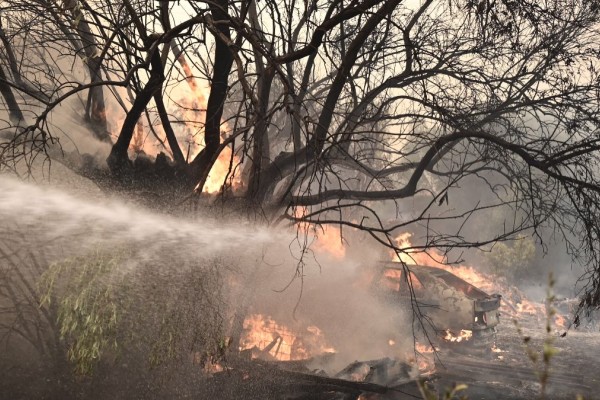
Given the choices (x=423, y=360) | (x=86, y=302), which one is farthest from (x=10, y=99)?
(x=423, y=360)

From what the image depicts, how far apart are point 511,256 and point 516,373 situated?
16174 mm

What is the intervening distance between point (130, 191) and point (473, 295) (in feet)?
30.5

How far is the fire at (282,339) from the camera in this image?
35.2 ft

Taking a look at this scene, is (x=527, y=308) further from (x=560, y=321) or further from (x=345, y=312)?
(x=345, y=312)

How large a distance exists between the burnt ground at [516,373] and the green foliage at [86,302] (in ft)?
13.6

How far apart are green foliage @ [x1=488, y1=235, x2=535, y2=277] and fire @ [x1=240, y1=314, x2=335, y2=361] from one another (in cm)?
1644

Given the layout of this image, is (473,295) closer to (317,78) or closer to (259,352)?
(259,352)

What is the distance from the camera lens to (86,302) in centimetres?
529

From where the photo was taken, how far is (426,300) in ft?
40.1

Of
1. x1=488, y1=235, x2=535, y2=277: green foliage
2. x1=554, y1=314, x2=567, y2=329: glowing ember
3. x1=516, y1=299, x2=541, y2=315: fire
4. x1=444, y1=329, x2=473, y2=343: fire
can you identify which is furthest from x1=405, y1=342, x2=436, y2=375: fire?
x1=488, y1=235, x2=535, y2=277: green foliage

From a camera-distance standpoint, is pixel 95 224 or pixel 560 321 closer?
pixel 95 224

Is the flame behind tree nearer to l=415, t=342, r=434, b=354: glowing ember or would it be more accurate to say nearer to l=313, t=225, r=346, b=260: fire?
l=415, t=342, r=434, b=354: glowing ember

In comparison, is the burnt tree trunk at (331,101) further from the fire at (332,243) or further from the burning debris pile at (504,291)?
the burning debris pile at (504,291)

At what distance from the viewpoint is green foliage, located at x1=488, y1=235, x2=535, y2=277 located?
1009 inches
